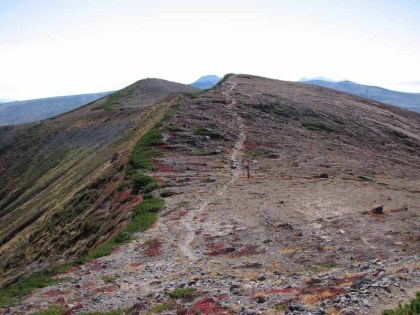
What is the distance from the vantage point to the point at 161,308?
62.8 feet

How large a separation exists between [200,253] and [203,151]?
29080 millimetres

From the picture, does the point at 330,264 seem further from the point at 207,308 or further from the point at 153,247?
the point at 153,247

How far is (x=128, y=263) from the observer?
26.5 m

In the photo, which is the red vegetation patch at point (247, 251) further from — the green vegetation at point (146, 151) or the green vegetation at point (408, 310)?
the green vegetation at point (146, 151)

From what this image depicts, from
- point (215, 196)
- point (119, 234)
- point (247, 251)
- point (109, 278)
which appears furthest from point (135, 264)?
point (215, 196)

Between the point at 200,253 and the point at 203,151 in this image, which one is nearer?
the point at 200,253

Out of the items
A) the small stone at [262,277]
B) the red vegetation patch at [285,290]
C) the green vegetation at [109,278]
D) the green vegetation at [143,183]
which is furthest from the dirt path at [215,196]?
the red vegetation patch at [285,290]

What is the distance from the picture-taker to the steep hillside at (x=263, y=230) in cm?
1939

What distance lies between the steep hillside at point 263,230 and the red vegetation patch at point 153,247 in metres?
0.15

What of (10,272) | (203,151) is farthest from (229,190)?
(10,272)

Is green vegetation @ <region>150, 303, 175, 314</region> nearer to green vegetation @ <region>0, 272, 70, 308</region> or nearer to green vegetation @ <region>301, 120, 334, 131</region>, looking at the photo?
green vegetation @ <region>0, 272, 70, 308</region>

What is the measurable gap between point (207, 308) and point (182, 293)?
243 cm

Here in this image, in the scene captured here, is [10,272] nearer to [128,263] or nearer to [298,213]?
[128,263]

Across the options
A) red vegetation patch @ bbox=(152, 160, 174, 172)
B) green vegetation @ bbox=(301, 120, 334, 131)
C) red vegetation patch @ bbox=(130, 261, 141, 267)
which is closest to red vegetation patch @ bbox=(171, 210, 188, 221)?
red vegetation patch @ bbox=(130, 261, 141, 267)
